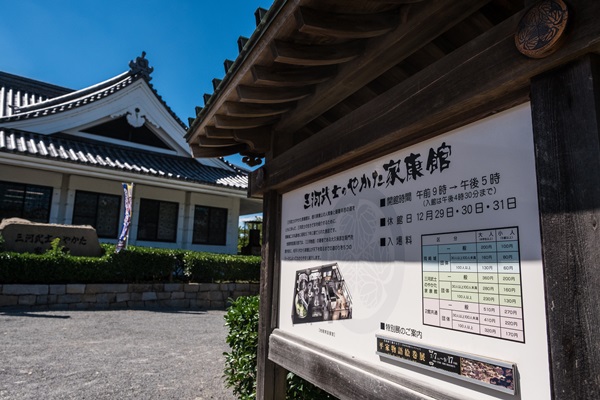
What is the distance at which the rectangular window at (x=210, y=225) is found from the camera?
14766mm

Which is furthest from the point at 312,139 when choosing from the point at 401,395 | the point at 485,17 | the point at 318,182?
the point at 401,395

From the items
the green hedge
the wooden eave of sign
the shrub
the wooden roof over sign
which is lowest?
the shrub

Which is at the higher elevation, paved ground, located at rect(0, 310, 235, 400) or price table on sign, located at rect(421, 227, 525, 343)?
price table on sign, located at rect(421, 227, 525, 343)

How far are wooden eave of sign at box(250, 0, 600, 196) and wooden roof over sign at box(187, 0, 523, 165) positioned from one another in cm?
36

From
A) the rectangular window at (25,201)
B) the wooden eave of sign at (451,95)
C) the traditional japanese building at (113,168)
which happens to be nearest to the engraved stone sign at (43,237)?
the rectangular window at (25,201)

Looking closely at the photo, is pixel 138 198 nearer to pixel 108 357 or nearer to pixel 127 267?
pixel 127 267

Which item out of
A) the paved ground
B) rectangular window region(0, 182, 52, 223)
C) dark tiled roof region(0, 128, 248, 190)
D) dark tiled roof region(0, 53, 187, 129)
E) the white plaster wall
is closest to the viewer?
the paved ground

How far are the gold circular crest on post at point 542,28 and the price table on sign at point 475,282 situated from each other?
69cm

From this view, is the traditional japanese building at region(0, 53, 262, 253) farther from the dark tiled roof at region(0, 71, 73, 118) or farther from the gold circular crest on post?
the gold circular crest on post

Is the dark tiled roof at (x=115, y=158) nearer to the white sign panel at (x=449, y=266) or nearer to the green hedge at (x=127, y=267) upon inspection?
the green hedge at (x=127, y=267)

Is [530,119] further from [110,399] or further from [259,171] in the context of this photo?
[110,399]

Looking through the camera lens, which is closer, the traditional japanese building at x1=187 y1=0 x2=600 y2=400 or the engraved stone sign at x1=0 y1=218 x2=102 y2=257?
the traditional japanese building at x1=187 y1=0 x2=600 y2=400

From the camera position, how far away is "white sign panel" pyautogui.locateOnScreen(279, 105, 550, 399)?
1.50 metres

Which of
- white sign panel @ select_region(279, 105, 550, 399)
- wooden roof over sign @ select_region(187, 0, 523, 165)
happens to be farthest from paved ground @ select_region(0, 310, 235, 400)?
wooden roof over sign @ select_region(187, 0, 523, 165)
